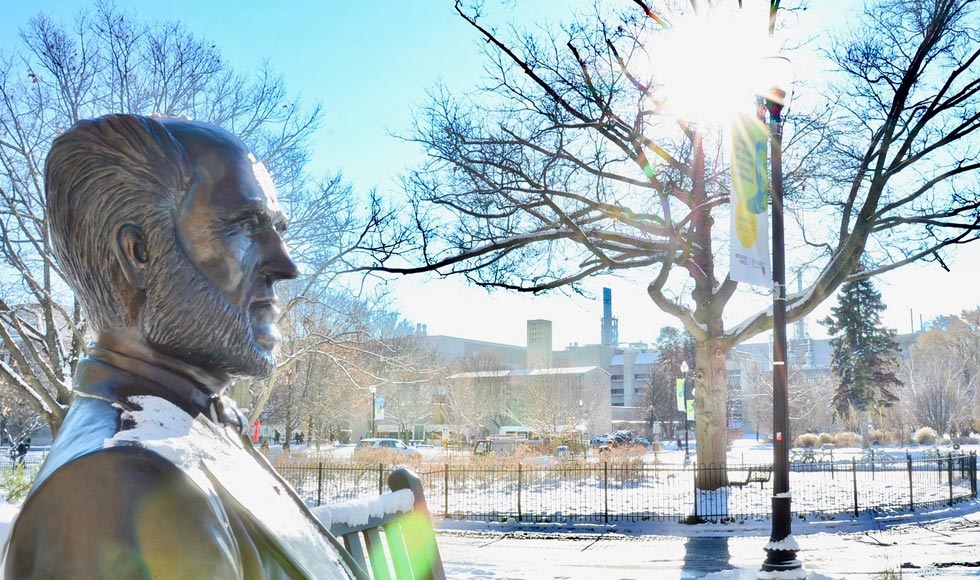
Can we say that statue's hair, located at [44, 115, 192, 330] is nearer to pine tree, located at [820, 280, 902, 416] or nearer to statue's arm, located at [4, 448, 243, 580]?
statue's arm, located at [4, 448, 243, 580]

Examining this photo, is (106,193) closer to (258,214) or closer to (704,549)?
(258,214)

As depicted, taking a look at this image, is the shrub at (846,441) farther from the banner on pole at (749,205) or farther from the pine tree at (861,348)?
the banner on pole at (749,205)

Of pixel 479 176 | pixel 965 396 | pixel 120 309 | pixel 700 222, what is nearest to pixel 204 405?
pixel 120 309

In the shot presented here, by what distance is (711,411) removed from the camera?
17.6 meters

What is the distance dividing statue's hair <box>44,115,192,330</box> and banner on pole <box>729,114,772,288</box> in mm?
7924

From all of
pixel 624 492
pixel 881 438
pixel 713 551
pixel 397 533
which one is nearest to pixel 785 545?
pixel 713 551

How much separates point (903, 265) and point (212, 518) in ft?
57.7

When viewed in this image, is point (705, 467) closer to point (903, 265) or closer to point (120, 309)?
point (903, 265)

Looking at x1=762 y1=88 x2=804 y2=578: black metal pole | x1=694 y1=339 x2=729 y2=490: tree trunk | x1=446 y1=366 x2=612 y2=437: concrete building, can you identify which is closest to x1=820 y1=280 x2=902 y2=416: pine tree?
x1=446 y1=366 x2=612 y2=437: concrete building

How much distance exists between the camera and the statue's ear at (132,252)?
98 cm

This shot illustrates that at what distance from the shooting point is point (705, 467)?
1733 centimetres

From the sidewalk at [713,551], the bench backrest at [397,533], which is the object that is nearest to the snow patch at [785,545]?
the sidewalk at [713,551]

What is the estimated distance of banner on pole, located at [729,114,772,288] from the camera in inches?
339

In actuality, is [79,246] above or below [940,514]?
above
